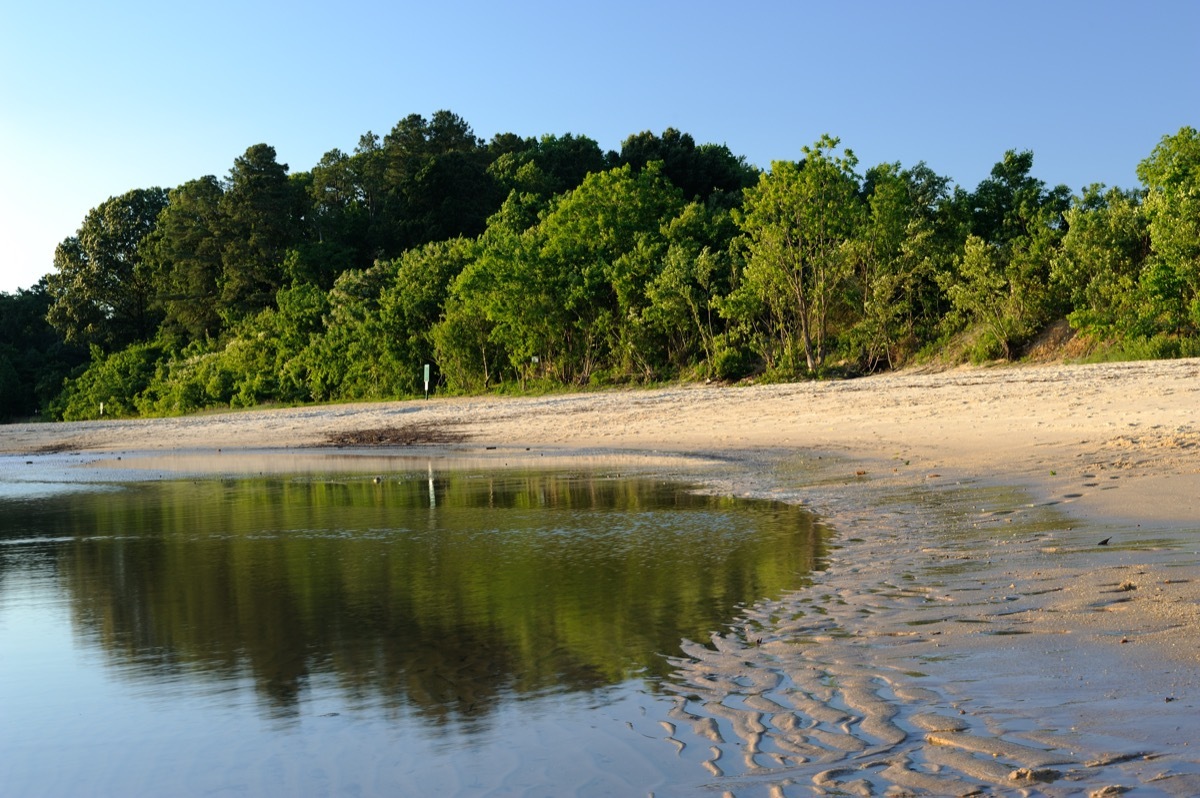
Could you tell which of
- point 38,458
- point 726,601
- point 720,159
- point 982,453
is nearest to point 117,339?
point 720,159

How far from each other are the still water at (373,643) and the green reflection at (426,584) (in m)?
0.02

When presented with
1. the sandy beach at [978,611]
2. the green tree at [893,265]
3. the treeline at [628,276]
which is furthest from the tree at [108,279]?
the sandy beach at [978,611]

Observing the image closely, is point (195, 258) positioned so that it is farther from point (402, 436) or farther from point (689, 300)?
point (402, 436)

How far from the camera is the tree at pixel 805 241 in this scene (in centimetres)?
3162

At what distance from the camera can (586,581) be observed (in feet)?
24.9

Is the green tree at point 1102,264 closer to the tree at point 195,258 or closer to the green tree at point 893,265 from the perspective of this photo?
the green tree at point 893,265

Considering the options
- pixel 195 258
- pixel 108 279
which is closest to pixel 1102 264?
pixel 195 258

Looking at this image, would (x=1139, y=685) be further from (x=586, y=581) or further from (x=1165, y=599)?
(x=586, y=581)

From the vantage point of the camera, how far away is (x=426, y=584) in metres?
7.79

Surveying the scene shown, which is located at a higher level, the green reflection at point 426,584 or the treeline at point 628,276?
the treeline at point 628,276

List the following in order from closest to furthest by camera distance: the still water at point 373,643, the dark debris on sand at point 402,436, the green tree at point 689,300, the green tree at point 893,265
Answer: the still water at point 373,643 → the dark debris on sand at point 402,436 → the green tree at point 893,265 → the green tree at point 689,300

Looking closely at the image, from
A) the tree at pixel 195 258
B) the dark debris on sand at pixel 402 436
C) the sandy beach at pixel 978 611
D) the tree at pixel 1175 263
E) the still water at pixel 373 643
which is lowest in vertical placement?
the still water at pixel 373 643

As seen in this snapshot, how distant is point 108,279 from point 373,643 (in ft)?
234

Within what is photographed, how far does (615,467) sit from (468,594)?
9937 mm
